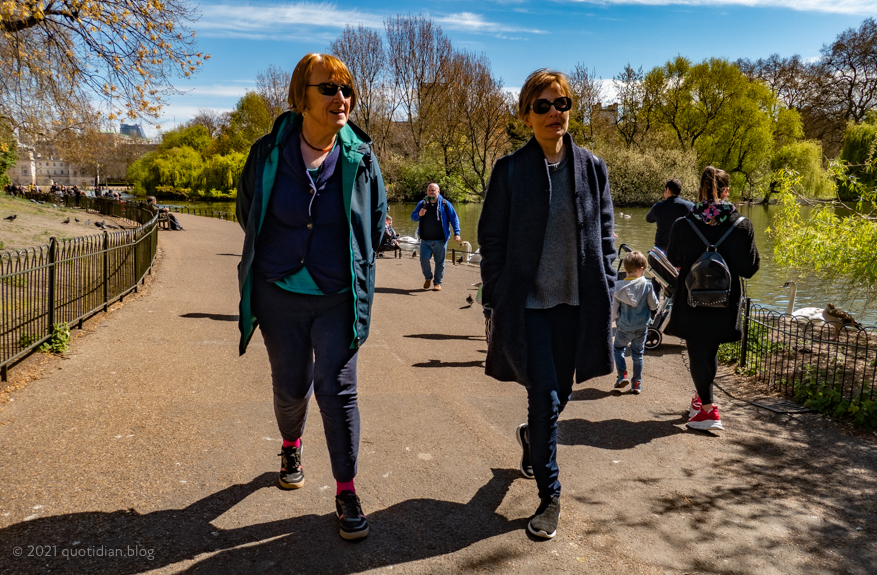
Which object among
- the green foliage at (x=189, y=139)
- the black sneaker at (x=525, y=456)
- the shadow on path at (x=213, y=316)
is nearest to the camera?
the black sneaker at (x=525, y=456)

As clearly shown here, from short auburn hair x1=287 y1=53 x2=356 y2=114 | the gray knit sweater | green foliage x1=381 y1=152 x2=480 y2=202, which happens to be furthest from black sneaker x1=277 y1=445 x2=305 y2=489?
green foliage x1=381 y1=152 x2=480 y2=202

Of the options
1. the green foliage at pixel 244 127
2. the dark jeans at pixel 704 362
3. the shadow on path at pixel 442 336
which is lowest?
the shadow on path at pixel 442 336

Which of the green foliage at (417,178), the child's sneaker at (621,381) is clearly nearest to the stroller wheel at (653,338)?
the child's sneaker at (621,381)

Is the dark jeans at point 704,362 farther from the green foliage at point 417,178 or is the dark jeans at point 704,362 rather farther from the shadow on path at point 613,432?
the green foliage at point 417,178

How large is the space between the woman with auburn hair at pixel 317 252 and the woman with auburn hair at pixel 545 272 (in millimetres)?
659

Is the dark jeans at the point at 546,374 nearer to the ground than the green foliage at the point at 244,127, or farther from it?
nearer to the ground

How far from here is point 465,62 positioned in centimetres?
4244

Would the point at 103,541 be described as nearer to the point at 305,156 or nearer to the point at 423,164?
the point at 305,156

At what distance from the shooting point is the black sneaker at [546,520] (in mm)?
3068

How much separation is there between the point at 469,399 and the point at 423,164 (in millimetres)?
46330

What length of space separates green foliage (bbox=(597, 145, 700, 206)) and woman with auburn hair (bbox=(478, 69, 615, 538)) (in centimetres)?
4209

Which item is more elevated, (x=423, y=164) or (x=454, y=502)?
(x=423, y=164)

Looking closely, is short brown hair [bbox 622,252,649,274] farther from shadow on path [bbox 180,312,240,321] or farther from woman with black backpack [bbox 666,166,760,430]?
shadow on path [bbox 180,312,240,321]

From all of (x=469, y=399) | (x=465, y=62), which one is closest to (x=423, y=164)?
(x=465, y=62)
